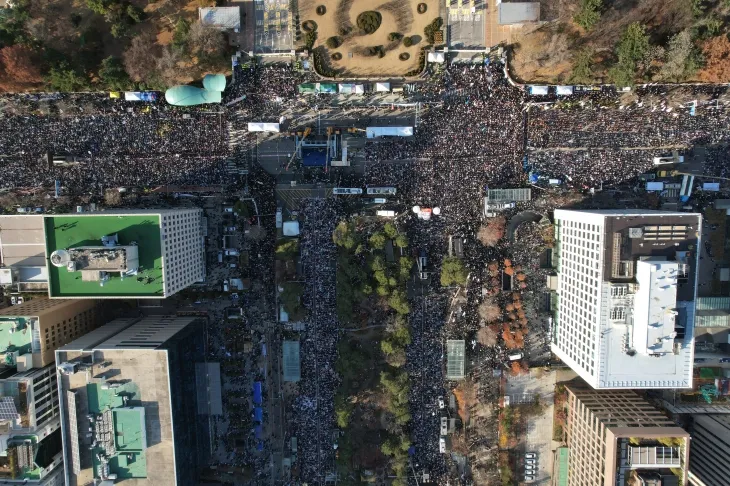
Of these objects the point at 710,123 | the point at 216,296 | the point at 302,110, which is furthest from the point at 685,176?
the point at 216,296

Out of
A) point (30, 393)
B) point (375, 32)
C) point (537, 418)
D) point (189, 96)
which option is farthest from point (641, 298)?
point (30, 393)

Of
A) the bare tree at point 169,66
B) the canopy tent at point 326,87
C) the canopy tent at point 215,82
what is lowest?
the canopy tent at point 326,87

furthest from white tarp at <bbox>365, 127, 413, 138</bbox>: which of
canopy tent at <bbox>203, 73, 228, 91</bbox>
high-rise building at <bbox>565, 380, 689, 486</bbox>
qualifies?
high-rise building at <bbox>565, 380, 689, 486</bbox>

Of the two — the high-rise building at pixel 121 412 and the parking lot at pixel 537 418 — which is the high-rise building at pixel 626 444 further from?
the high-rise building at pixel 121 412

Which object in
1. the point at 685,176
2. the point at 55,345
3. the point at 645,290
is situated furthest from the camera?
the point at 685,176

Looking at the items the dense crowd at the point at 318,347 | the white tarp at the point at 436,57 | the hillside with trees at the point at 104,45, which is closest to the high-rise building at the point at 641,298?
the white tarp at the point at 436,57

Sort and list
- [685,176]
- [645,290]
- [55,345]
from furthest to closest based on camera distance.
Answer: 1. [685,176]
2. [55,345]
3. [645,290]

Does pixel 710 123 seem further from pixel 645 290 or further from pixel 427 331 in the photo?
pixel 427 331

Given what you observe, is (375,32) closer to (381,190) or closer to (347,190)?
(381,190)
